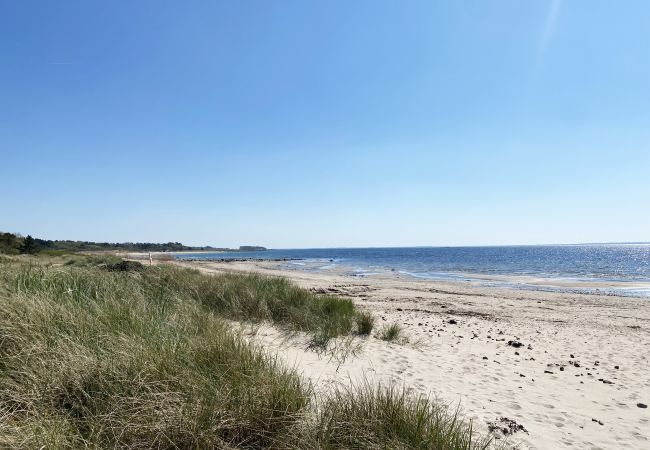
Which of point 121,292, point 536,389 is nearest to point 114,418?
point 121,292

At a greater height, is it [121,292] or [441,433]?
[121,292]

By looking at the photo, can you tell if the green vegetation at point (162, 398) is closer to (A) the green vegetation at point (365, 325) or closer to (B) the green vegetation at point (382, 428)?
(B) the green vegetation at point (382, 428)

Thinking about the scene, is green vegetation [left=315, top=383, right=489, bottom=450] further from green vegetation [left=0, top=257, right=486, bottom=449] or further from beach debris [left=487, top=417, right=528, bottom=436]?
beach debris [left=487, top=417, right=528, bottom=436]

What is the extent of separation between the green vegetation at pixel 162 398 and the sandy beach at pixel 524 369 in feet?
2.54

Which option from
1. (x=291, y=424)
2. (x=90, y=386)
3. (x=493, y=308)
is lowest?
(x=493, y=308)

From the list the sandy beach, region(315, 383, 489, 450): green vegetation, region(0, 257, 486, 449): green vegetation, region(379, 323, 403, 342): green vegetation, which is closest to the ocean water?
the sandy beach

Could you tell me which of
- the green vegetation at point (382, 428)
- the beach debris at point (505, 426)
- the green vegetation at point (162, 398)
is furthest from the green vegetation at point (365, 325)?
the green vegetation at point (382, 428)

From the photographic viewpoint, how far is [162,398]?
3.40 m

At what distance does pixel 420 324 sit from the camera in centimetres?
1180

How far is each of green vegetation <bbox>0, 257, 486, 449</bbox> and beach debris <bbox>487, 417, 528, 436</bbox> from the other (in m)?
0.81

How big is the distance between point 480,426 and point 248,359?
2960 millimetres

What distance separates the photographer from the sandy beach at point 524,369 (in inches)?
189

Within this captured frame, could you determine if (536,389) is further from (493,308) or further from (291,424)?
(493,308)

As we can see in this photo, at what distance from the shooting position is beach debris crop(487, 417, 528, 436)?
172 inches
